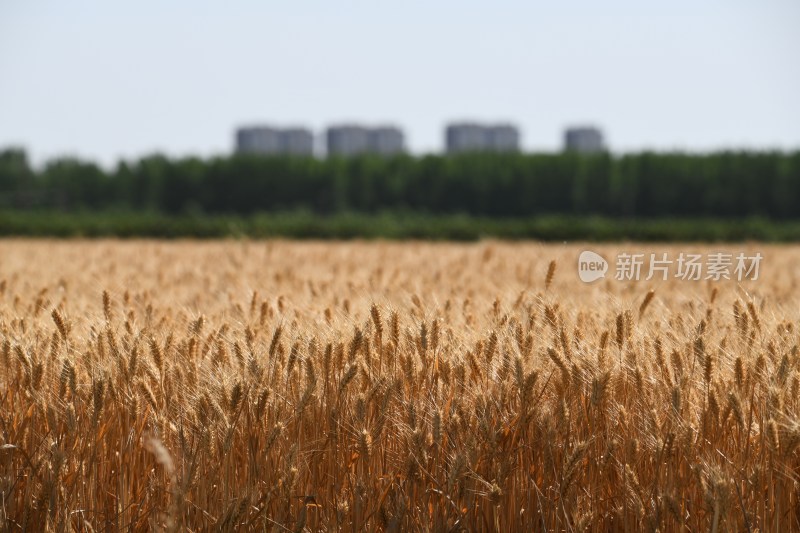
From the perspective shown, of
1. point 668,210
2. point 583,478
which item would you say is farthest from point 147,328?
point 668,210

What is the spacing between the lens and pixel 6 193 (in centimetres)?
5862

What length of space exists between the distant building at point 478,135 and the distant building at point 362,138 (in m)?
5.34

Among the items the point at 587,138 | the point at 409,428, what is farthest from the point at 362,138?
the point at 409,428

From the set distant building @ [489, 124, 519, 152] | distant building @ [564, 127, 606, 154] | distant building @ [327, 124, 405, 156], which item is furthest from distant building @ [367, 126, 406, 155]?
distant building @ [564, 127, 606, 154]

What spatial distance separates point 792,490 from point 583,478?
60cm

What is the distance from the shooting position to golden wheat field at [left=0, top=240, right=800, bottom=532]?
260cm

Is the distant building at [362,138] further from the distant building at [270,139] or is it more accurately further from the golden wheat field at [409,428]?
the golden wheat field at [409,428]

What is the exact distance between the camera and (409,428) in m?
2.75

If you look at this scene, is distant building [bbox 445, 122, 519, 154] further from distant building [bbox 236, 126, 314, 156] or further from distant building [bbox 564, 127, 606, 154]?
distant building [bbox 236, 126, 314, 156]

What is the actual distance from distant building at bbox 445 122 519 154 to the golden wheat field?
88.6 m

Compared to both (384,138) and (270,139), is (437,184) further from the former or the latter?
(270,139)

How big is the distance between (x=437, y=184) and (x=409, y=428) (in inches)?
2084

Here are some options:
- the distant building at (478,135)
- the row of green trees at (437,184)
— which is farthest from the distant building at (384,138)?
the row of green trees at (437,184)

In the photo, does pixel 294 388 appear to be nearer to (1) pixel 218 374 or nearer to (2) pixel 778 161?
(1) pixel 218 374
